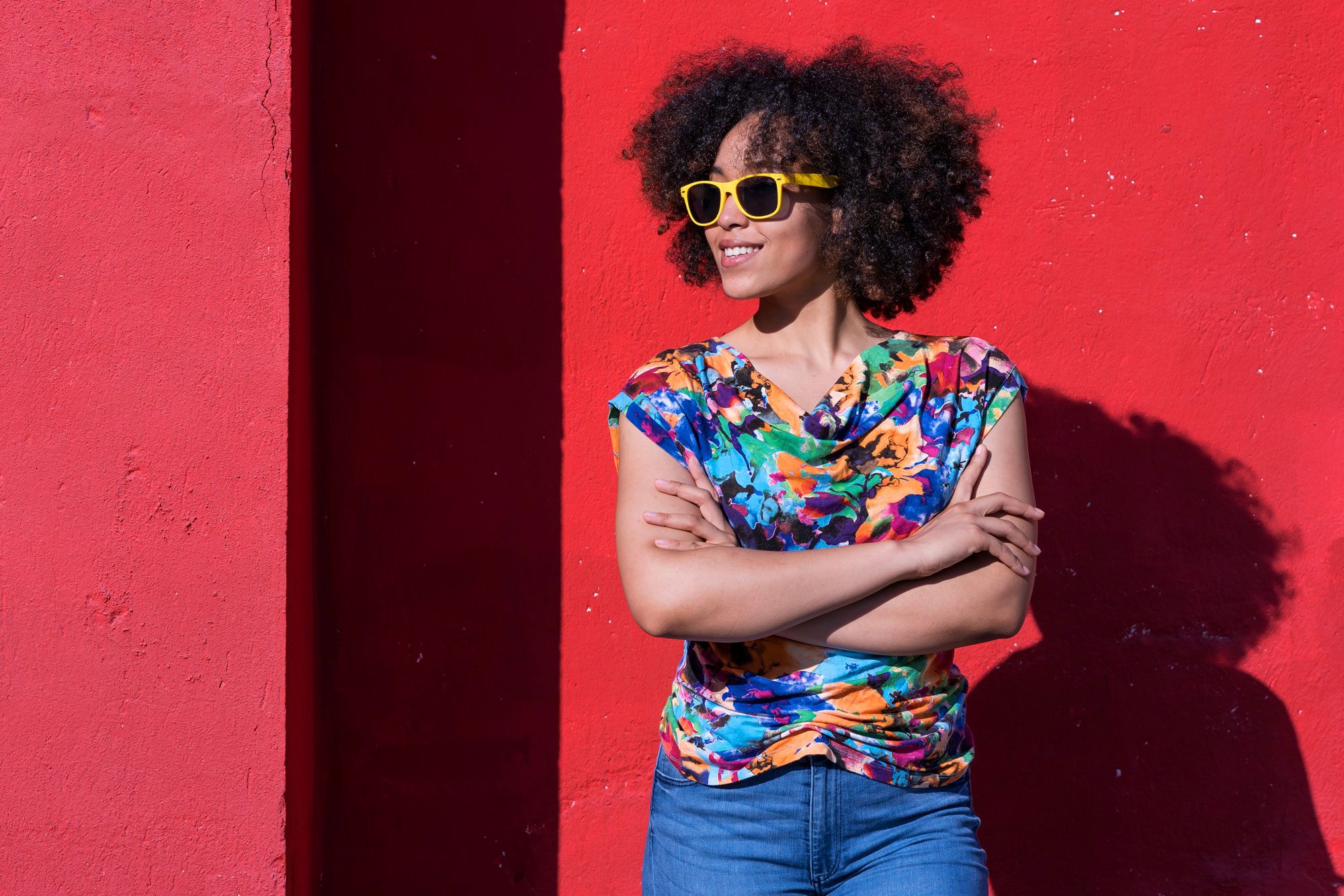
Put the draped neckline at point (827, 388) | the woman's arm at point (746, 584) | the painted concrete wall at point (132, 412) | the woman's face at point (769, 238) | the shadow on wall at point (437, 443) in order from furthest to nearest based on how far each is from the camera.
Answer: the shadow on wall at point (437, 443) < the painted concrete wall at point (132, 412) < the woman's face at point (769, 238) < the draped neckline at point (827, 388) < the woman's arm at point (746, 584)

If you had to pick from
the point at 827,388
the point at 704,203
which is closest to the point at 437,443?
the point at 704,203

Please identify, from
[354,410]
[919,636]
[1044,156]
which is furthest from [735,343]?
[1044,156]

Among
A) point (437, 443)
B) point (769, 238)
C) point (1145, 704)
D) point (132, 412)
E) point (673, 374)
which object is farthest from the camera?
point (1145, 704)

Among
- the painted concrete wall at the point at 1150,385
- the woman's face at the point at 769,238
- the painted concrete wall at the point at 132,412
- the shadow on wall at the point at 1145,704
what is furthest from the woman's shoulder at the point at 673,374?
the shadow on wall at the point at 1145,704

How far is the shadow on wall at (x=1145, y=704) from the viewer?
118 inches

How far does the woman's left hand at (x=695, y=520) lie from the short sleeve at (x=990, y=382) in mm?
477

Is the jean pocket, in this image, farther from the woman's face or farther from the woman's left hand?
the woman's face

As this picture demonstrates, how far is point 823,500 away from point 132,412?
1.48 meters

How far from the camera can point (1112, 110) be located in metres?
3.01

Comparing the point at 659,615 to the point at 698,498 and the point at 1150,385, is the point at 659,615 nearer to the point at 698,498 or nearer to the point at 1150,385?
the point at 698,498

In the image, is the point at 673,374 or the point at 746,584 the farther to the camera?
the point at 673,374

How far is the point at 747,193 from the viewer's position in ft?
6.58

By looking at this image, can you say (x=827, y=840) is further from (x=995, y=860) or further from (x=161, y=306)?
(x=161, y=306)

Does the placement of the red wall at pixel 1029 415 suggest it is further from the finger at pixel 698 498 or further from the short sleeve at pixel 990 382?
the finger at pixel 698 498
